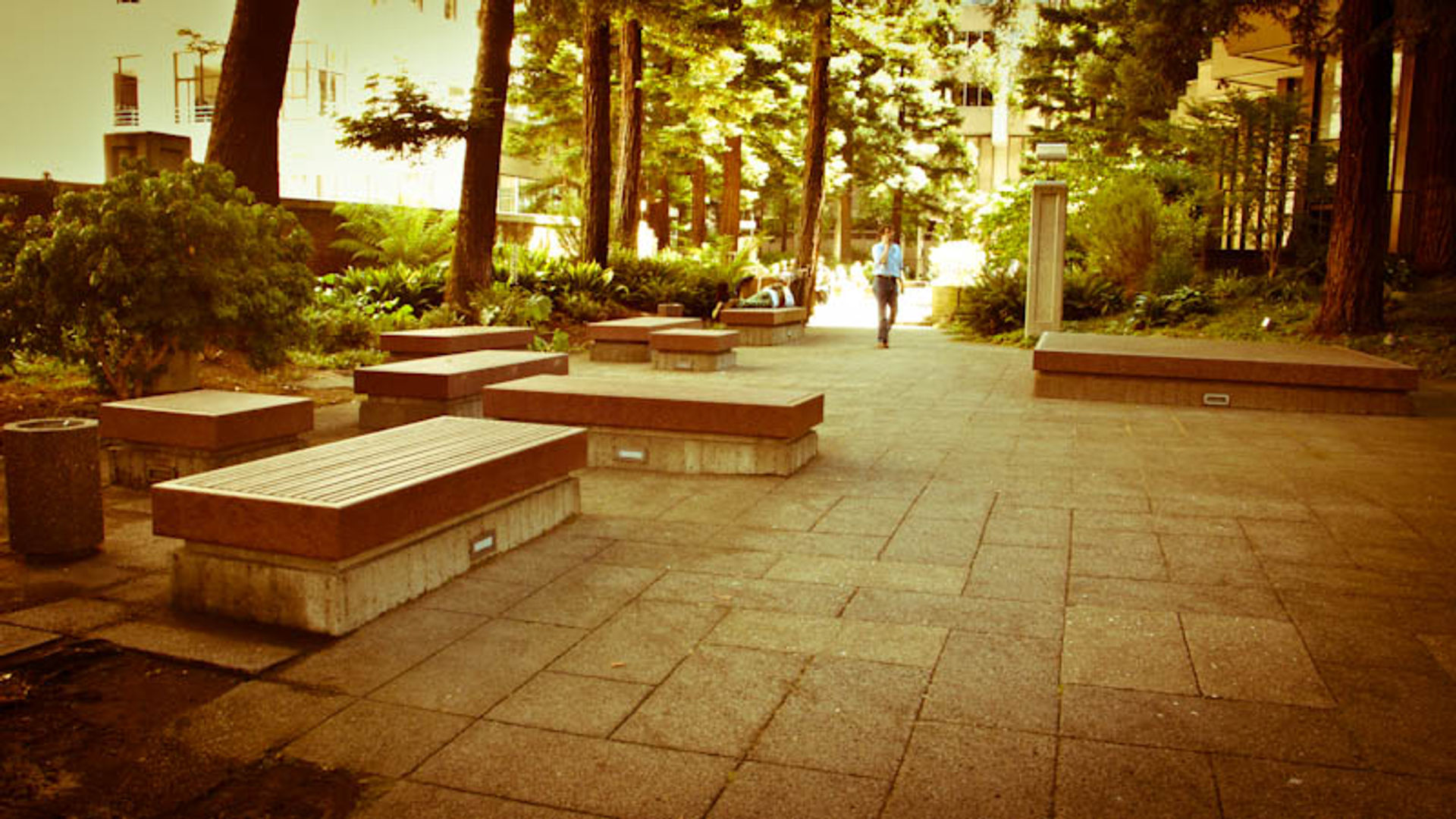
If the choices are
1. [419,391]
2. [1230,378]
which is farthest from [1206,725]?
[1230,378]

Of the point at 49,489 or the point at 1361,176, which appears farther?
the point at 1361,176

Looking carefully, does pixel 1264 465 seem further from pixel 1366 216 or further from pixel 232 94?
pixel 232 94

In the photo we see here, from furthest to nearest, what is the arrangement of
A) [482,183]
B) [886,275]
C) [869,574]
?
[886,275]
[482,183]
[869,574]

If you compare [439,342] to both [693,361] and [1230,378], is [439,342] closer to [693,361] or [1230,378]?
[693,361]

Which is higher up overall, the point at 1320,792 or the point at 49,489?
the point at 49,489

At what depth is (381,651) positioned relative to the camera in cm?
414

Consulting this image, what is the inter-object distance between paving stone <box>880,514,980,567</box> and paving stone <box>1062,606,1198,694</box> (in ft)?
2.94

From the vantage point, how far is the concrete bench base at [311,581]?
14.0ft

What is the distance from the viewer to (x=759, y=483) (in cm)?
718

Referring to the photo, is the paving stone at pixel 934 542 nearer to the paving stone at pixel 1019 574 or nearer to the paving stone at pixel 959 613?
the paving stone at pixel 1019 574

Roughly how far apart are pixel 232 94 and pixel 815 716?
35.4 feet

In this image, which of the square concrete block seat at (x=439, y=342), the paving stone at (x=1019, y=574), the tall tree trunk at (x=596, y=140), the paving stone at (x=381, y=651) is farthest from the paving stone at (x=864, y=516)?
the tall tree trunk at (x=596, y=140)

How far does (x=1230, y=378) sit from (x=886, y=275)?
7428 mm

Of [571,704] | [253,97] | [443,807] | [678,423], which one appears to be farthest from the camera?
[253,97]
